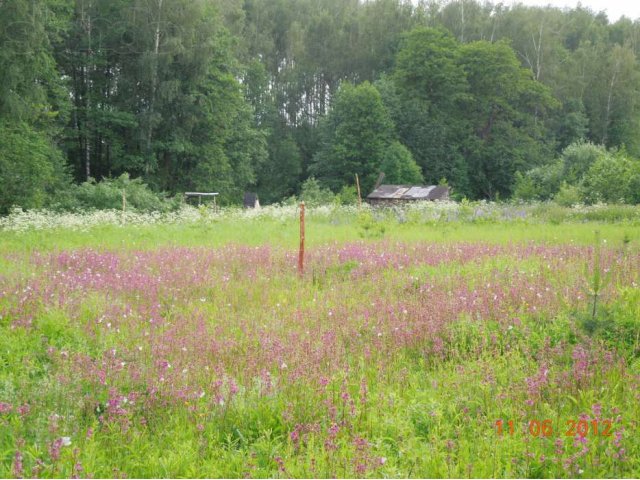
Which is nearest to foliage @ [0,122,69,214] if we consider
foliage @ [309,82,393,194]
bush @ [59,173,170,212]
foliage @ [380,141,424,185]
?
bush @ [59,173,170,212]

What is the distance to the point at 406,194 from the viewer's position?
135ft

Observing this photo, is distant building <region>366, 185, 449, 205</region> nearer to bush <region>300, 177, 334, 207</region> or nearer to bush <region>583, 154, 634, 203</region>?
bush <region>300, 177, 334, 207</region>

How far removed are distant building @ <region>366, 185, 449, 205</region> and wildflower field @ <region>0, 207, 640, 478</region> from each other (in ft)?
96.5

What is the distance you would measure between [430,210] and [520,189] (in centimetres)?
1850

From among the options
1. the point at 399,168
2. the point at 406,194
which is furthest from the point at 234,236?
the point at 399,168

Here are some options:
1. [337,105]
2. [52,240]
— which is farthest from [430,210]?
[337,105]

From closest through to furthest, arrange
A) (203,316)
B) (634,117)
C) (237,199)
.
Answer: (203,316), (237,199), (634,117)

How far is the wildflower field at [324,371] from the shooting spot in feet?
13.3

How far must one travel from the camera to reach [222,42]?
44125 mm

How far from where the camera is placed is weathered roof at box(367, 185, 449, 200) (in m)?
39.9

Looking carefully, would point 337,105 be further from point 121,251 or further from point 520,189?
point 121,251
